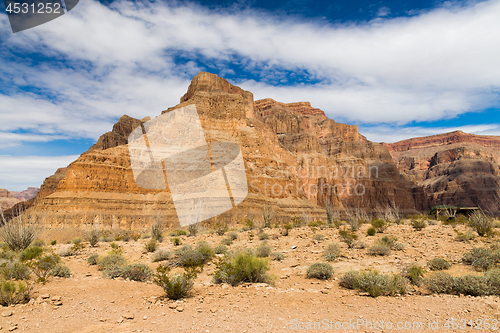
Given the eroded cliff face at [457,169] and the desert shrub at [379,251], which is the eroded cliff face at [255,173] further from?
the eroded cliff face at [457,169]

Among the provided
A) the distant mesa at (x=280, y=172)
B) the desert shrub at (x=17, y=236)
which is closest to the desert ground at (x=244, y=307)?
the desert shrub at (x=17, y=236)

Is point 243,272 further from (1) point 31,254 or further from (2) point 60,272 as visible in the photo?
(1) point 31,254

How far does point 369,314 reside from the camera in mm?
5812

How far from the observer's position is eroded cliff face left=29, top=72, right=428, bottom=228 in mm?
57094

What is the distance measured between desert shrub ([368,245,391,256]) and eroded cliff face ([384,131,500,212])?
10081 centimetres

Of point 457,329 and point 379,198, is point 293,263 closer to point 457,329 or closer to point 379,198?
point 457,329

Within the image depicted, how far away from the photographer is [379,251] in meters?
11.0

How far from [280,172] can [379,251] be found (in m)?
61.7

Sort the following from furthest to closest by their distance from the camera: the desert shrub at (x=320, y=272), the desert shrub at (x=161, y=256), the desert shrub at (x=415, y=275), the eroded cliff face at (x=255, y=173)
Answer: the eroded cliff face at (x=255, y=173)
the desert shrub at (x=161, y=256)
the desert shrub at (x=320, y=272)
the desert shrub at (x=415, y=275)

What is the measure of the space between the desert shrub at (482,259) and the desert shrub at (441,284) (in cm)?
170

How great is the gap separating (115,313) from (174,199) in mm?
56468

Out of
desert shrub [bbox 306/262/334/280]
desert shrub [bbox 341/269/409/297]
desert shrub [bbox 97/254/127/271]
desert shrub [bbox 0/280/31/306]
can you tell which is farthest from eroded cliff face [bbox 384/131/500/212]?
desert shrub [bbox 0/280/31/306]

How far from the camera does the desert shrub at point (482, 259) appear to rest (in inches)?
315

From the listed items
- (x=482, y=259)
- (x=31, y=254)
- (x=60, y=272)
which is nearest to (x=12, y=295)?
(x=60, y=272)
